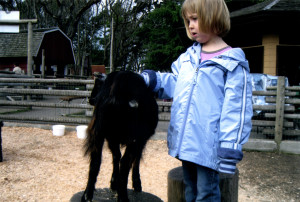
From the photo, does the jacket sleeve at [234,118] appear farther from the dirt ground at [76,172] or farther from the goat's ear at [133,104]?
the dirt ground at [76,172]

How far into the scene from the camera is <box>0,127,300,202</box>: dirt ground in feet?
11.1

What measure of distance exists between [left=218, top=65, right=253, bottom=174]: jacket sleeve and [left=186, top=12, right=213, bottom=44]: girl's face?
0.29m

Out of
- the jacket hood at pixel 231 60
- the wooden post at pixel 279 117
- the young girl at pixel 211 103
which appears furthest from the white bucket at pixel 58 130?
the jacket hood at pixel 231 60

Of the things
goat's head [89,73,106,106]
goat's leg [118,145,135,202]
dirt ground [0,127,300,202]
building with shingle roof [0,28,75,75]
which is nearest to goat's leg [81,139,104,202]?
goat's leg [118,145,135,202]

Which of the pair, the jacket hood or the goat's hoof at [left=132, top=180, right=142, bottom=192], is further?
the goat's hoof at [left=132, top=180, right=142, bottom=192]

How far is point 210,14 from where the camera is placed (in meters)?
1.72

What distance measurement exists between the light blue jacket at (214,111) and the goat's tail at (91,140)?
520mm

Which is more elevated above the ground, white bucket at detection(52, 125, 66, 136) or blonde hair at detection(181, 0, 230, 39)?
blonde hair at detection(181, 0, 230, 39)

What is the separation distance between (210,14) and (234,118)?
25.1 inches

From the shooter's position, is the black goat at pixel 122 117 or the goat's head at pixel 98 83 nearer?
the black goat at pixel 122 117

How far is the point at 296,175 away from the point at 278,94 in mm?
1690

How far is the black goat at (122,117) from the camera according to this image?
1725 millimetres

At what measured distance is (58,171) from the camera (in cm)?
399

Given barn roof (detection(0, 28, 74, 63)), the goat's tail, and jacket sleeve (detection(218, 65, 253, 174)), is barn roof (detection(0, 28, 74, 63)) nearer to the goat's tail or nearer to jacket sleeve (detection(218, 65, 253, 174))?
the goat's tail
